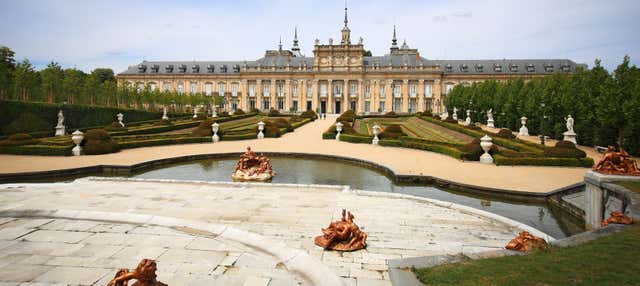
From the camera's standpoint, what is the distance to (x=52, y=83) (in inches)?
1460

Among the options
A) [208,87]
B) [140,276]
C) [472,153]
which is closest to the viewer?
[140,276]

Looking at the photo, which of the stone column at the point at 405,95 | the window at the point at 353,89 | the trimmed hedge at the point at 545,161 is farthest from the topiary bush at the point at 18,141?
the stone column at the point at 405,95

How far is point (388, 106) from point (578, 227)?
62.6 metres

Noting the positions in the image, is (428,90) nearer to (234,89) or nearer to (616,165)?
(234,89)

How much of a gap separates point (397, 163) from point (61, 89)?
36490 mm

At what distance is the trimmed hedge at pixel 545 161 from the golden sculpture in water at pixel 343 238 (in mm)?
12404

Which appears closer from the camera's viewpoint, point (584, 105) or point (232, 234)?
point (232, 234)

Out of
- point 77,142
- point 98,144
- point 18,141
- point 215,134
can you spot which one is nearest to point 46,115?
point 18,141

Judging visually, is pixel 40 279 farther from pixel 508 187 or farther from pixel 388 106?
pixel 388 106

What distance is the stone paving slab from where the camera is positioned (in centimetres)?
550

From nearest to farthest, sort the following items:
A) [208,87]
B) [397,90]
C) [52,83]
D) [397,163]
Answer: [397,163]
[52,83]
[397,90]
[208,87]

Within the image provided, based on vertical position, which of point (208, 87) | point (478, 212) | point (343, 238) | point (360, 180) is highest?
point (208, 87)

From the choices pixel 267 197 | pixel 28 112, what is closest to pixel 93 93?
pixel 28 112

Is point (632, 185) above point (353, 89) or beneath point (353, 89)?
beneath
